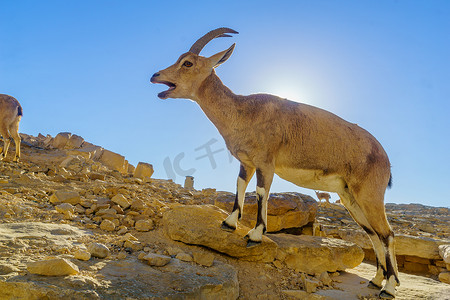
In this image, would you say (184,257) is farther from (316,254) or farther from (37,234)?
(316,254)

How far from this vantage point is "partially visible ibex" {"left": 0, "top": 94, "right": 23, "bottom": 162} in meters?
13.8

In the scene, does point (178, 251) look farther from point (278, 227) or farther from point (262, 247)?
point (278, 227)

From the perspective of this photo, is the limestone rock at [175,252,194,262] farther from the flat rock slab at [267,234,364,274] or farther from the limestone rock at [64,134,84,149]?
the limestone rock at [64,134,84,149]

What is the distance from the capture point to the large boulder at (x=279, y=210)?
22.7ft

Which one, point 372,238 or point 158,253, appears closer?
point 158,253

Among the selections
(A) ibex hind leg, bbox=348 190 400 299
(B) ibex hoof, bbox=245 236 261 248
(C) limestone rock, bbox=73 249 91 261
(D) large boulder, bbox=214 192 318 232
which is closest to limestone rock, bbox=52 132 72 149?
(D) large boulder, bbox=214 192 318 232

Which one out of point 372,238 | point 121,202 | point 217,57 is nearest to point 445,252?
point 372,238

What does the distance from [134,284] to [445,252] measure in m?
8.24

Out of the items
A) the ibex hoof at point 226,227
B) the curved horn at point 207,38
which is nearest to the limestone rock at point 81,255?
the ibex hoof at point 226,227

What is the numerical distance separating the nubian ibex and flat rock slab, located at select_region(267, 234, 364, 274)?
2.40 feet

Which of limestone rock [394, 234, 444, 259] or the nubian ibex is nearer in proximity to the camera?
the nubian ibex

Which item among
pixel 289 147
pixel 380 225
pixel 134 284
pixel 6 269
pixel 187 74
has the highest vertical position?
pixel 187 74

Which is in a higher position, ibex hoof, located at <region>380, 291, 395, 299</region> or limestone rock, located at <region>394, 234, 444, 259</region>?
limestone rock, located at <region>394, 234, 444, 259</region>

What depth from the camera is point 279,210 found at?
23.3 ft
